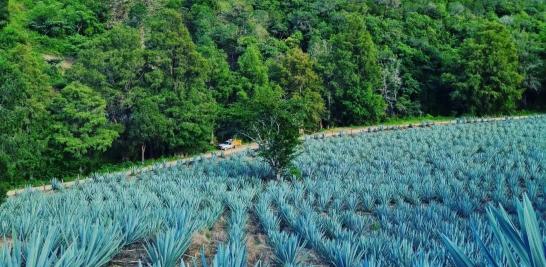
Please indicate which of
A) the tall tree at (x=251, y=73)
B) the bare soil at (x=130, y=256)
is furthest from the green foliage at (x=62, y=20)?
the bare soil at (x=130, y=256)

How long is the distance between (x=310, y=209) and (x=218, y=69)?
75.7ft

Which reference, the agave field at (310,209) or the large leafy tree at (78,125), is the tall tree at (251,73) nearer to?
the agave field at (310,209)

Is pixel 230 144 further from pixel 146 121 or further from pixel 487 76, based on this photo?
pixel 487 76

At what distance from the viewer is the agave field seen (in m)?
5.34

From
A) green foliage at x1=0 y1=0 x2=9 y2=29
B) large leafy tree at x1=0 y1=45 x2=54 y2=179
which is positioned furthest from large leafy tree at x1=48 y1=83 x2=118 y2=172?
green foliage at x1=0 y1=0 x2=9 y2=29

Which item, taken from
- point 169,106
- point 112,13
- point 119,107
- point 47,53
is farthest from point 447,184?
point 112,13

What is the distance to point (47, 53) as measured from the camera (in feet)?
129

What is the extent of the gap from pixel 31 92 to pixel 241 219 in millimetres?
19448

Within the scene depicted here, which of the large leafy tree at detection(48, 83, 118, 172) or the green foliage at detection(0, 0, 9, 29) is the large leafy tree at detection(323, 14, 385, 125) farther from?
the green foliage at detection(0, 0, 9, 29)

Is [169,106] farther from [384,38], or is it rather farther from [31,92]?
[384,38]

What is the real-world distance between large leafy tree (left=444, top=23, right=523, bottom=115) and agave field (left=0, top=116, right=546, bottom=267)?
1193 cm

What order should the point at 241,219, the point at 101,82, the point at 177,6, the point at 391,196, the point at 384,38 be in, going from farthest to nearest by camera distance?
the point at 177,6, the point at 384,38, the point at 101,82, the point at 391,196, the point at 241,219

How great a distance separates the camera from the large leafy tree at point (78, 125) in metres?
23.0

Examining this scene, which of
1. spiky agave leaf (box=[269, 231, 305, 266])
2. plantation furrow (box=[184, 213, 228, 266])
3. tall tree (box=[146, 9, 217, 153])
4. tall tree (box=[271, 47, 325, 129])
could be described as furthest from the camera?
tall tree (box=[271, 47, 325, 129])
